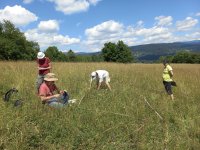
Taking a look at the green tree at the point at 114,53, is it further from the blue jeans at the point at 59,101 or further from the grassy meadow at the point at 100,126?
the blue jeans at the point at 59,101

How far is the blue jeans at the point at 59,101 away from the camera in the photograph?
270 inches

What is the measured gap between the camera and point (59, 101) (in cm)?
709

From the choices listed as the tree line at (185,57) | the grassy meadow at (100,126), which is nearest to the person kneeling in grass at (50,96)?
the grassy meadow at (100,126)

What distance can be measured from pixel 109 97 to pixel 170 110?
1990mm

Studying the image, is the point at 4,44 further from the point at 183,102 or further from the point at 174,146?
the point at 174,146

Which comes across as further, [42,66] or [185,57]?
[185,57]

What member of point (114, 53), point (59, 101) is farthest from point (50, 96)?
point (114, 53)

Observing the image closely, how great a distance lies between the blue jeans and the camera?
22.5 ft

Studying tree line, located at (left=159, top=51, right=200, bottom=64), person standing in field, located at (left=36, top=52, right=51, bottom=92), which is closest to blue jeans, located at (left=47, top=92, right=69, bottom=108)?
person standing in field, located at (left=36, top=52, right=51, bottom=92)

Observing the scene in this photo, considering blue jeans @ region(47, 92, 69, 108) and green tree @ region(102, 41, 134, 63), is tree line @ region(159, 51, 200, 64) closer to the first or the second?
green tree @ region(102, 41, 134, 63)

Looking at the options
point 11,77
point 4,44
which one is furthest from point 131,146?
point 4,44

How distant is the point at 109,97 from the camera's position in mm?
9125

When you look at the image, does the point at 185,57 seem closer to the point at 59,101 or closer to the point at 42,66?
the point at 42,66

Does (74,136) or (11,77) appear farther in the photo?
(11,77)
